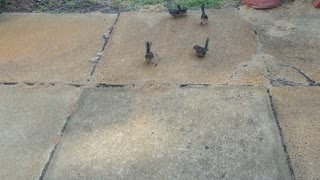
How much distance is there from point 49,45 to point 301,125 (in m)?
2.39

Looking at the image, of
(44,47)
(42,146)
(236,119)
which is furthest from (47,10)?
(236,119)

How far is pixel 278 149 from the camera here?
9.07ft

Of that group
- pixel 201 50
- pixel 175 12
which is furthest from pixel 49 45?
pixel 201 50

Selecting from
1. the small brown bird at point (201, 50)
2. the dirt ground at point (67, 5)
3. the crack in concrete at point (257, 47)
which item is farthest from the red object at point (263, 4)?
the small brown bird at point (201, 50)

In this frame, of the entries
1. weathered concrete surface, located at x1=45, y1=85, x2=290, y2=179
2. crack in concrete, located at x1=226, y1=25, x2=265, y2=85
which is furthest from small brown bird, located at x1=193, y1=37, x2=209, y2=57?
weathered concrete surface, located at x1=45, y1=85, x2=290, y2=179

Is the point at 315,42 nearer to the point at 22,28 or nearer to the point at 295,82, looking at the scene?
the point at 295,82

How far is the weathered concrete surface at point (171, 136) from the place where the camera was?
2.64m

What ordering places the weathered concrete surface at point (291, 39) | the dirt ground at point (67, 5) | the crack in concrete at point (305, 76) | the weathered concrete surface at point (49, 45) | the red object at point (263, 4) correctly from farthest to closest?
1. the dirt ground at point (67, 5)
2. the red object at point (263, 4)
3. the weathered concrete surface at point (49, 45)
4. the weathered concrete surface at point (291, 39)
5. the crack in concrete at point (305, 76)

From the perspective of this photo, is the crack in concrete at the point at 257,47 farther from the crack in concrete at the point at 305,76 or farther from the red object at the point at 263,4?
the red object at the point at 263,4

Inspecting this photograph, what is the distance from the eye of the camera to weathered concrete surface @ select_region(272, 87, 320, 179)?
2.64 metres

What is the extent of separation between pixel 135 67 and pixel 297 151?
5.09 feet

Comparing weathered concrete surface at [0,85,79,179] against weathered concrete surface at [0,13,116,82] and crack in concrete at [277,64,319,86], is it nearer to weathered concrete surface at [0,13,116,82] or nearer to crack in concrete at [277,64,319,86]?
weathered concrete surface at [0,13,116,82]

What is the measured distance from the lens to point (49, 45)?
4.02 meters

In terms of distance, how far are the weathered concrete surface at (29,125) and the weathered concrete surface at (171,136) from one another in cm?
10
